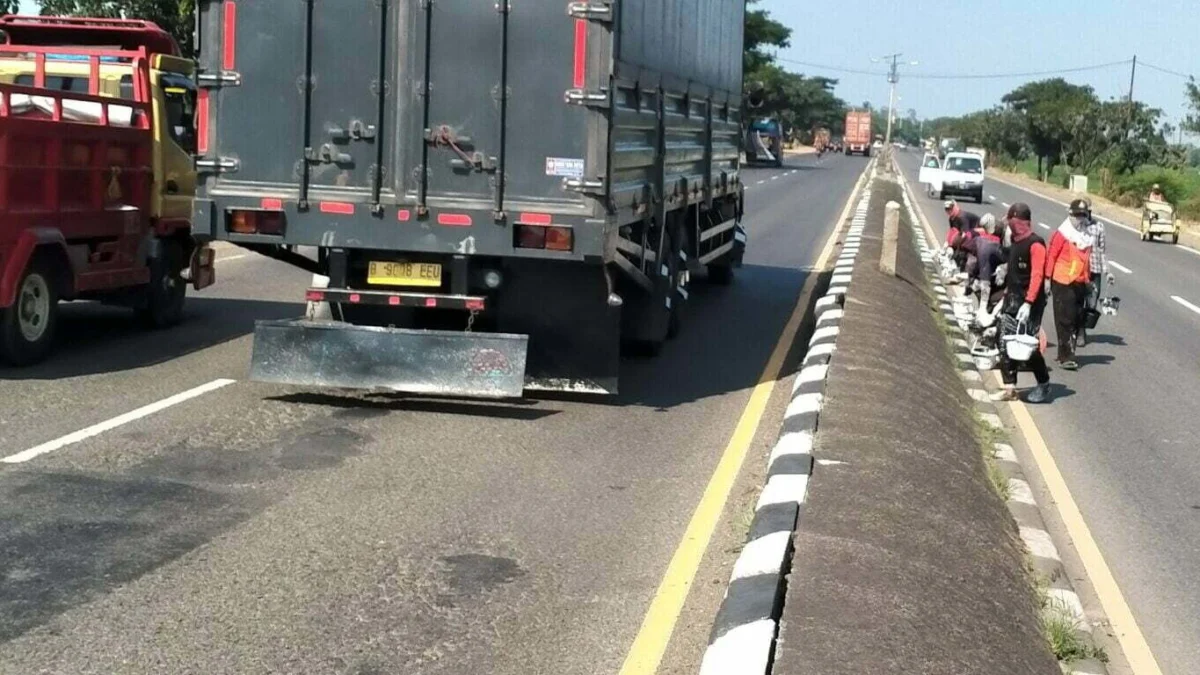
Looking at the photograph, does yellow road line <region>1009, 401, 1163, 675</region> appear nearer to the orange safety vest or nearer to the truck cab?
the orange safety vest

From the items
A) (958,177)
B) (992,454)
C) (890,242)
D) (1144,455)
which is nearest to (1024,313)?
(1144,455)

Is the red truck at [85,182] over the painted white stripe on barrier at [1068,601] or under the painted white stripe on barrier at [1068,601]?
over

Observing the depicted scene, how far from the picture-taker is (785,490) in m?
7.04

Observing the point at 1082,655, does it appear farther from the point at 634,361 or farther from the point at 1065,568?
the point at 634,361

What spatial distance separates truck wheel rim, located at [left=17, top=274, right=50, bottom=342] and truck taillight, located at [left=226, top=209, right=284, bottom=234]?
2017 millimetres

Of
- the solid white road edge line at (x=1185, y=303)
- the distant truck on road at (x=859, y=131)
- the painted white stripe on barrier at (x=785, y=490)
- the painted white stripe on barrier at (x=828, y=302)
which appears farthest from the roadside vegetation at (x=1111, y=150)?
the painted white stripe on barrier at (x=785, y=490)

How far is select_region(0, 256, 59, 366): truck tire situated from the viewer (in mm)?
10555

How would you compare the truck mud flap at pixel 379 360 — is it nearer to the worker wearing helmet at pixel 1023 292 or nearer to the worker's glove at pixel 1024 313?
the worker wearing helmet at pixel 1023 292

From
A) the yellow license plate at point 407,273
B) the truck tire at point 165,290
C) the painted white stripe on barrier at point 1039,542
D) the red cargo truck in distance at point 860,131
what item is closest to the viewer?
the painted white stripe on barrier at point 1039,542

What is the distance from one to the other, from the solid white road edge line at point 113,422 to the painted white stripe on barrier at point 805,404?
12.8ft

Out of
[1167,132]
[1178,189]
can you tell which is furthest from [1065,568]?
[1167,132]

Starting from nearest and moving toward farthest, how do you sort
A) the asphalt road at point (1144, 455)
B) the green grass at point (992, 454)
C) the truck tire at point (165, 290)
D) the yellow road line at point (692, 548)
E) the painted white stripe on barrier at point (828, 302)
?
the yellow road line at point (692, 548)
the asphalt road at point (1144, 455)
the green grass at point (992, 454)
the truck tire at point (165, 290)
the painted white stripe on barrier at point (828, 302)

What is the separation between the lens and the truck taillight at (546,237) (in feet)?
31.2

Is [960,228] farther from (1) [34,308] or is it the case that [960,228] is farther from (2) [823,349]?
(1) [34,308]
